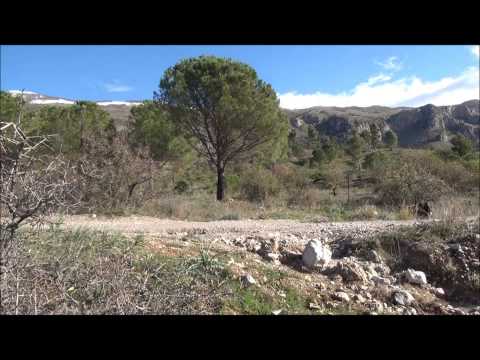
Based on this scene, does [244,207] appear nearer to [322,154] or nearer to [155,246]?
[155,246]

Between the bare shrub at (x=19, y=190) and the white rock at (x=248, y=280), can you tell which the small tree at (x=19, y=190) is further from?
the white rock at (x=248, y=280)

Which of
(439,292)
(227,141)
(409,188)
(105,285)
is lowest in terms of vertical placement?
(439,292)

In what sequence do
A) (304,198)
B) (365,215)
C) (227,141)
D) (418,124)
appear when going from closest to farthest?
(365,215), (304,198), (227,141), (418,124)

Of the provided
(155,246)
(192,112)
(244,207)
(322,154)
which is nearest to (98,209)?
(244,207)

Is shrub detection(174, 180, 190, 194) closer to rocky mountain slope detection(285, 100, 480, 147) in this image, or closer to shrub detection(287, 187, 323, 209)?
shrub detection(287, 187, 323, 209)

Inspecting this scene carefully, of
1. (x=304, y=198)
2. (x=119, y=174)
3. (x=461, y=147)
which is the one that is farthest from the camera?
(x=461, y=147)

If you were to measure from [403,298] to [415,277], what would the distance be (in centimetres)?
88

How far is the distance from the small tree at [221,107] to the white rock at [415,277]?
11300 mm

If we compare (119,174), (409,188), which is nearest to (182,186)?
(119,174)

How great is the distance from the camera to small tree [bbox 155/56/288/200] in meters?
15.9

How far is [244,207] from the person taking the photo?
1256cm

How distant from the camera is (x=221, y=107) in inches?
623

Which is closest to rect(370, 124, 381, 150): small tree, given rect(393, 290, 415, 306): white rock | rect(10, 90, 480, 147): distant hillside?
rect(10, 90, 480, 147): distant hillside

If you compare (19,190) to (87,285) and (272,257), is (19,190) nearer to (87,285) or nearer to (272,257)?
(87,285)
